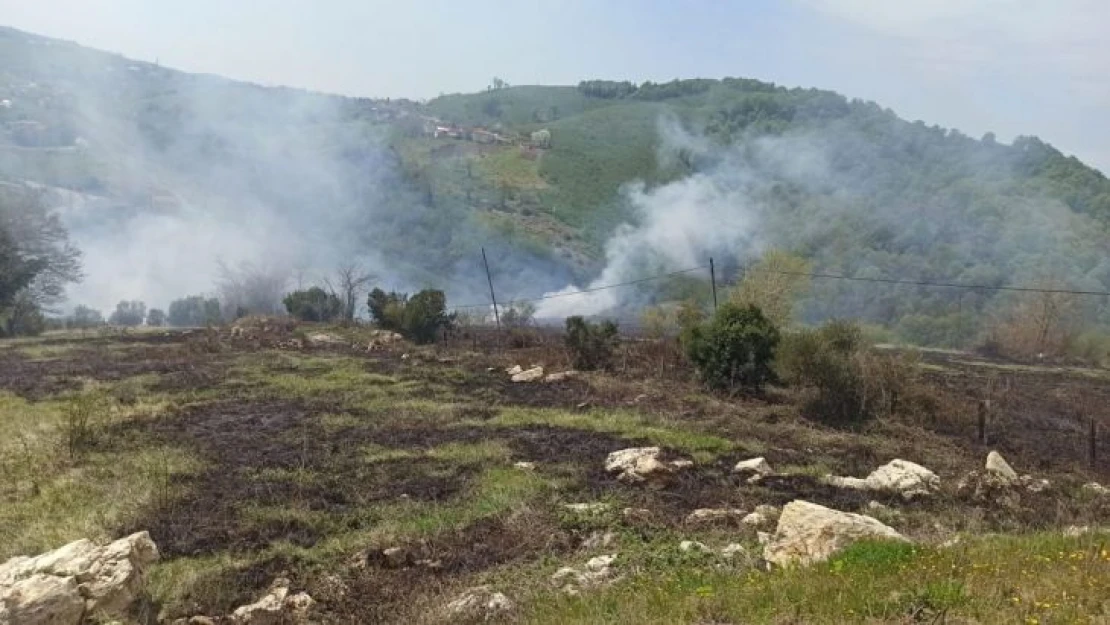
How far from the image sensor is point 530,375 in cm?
2320

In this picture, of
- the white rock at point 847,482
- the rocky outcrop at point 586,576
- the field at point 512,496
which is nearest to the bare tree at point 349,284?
the field at point 512,496

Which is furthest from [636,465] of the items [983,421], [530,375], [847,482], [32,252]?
[32,252]

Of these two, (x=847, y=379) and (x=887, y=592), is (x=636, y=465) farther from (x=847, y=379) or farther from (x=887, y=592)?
(x=847, y=379)

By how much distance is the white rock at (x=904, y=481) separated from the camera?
1099cm

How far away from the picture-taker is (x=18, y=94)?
10519cm

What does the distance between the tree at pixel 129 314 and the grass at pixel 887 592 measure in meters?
55.8

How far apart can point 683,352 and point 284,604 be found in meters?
19.1

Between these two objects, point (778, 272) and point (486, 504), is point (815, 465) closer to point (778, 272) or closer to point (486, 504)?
point (486, 504)

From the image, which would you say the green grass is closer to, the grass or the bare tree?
the grass

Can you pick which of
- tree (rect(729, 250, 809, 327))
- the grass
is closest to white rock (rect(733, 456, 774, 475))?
the grass

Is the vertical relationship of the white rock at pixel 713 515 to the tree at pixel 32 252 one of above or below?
below

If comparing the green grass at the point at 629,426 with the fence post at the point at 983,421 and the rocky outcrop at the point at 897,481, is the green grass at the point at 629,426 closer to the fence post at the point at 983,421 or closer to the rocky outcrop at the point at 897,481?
the rocky outcrop at the point at 897,481

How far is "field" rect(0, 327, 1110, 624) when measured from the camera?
5.08m

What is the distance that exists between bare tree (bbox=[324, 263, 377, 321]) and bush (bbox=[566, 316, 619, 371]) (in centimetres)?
2228
